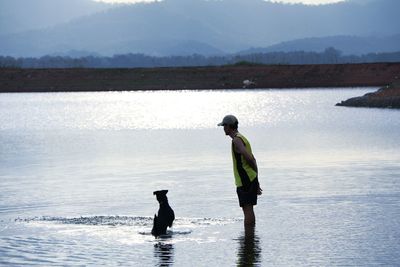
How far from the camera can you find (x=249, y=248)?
12.2 meters

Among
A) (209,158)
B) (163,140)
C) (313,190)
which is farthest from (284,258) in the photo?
(163,140)

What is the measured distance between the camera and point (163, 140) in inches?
1244

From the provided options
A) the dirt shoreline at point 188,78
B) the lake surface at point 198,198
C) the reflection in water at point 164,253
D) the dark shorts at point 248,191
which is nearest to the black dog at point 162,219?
the lake surface at point 198,198

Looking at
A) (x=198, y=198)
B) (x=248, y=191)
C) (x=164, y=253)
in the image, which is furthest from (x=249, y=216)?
(x=198, y=198)

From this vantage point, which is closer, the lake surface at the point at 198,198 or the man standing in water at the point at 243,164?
the lake surface at the point at 198,198

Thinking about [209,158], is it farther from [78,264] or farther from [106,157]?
[78,264]

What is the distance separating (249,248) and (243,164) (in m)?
1.10

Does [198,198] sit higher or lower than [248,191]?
lower

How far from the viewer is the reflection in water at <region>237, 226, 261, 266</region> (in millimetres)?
11477

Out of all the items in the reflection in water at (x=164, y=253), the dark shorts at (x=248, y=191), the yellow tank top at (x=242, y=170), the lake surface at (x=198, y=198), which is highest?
the yellow tank top at (x=242, y=170)

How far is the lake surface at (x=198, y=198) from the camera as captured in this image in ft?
39.5

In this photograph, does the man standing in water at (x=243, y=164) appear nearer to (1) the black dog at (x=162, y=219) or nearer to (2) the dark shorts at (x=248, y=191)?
(2) the dark shorts at (x=248, y=191)

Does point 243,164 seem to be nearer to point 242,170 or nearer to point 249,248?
point 242,170

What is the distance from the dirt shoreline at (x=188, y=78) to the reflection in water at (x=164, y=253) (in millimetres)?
68403
